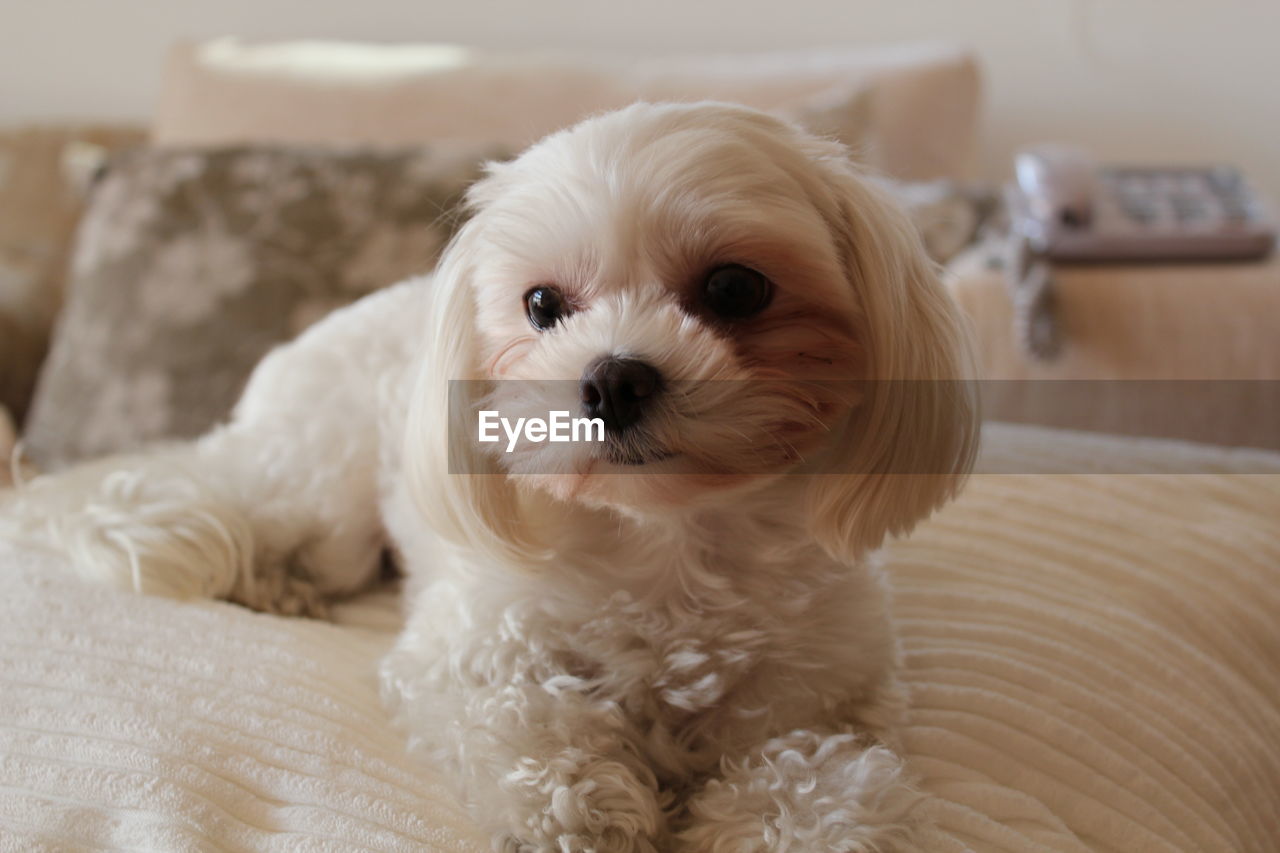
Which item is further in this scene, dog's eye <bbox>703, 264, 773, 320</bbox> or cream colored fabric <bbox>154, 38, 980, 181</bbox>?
cream colored fabric <bbox>154, 38, 980, 181</bbox>

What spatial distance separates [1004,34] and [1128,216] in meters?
0.81

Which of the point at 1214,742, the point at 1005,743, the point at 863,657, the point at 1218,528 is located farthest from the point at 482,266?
the point at 1218,528

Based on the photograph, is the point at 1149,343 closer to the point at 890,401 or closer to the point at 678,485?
the point at 890,401

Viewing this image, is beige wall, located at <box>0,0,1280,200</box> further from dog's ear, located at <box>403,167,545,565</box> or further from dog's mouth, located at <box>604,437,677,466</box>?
dog's mouth, located at <box>604,437,677,466</box>

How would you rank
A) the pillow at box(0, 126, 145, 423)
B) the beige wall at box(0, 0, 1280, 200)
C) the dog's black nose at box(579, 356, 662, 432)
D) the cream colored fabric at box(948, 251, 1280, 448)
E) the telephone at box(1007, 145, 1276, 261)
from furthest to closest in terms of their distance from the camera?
the beige wall at box(0, 0, 1280, 200), the pillow at box(0, 126, 145, 423), the telephone at box(1007, 145, 1276, 261), the cream colored fabric at box(948, 251, 1280, 448), the dog's black nose at box(579, 356, 662, 432)

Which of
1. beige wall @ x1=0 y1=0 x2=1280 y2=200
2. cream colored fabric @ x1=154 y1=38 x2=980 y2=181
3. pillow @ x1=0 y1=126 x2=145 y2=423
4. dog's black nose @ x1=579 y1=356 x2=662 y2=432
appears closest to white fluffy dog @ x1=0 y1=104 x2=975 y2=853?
dog's black nose @ x1=579 y1=356 x2=662 y2=432

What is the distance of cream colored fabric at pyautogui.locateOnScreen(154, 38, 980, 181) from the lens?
2078 mm

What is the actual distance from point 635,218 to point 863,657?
0.44m

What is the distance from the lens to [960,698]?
945mm

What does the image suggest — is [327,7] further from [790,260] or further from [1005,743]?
[1005,743]

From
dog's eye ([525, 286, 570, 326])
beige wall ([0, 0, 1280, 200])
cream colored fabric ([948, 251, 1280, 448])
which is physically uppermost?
beige wall ([0, 0, 1280, 200])

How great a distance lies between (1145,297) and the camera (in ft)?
5.43

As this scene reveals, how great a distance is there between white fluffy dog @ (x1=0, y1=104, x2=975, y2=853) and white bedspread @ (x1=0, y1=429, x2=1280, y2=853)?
0.08 metres

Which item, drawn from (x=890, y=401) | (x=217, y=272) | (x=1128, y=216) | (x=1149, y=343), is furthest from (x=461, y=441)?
(x=1128, y=216)
